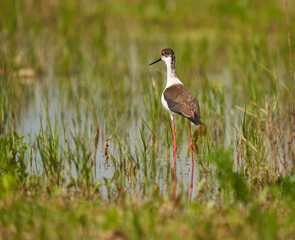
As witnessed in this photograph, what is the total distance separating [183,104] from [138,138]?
121 centimetres

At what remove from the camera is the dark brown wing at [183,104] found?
16.6 feet

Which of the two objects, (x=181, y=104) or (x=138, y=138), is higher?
(x=181, y=104)

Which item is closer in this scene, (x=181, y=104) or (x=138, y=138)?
(x=181, y=104)

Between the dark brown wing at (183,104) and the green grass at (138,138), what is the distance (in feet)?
0.89

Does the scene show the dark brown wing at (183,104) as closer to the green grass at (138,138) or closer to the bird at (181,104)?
the bird at (181,104)

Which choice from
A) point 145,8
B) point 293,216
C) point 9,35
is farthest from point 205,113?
point 145,8

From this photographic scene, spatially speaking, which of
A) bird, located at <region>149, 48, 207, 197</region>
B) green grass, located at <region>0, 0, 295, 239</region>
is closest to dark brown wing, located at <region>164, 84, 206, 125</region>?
bird, located at <region>149, 48, 207, 197</region>

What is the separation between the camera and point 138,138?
6.22 meters

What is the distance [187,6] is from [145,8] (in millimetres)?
1161

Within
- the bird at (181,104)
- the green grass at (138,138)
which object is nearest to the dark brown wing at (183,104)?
the bird at (181,104)

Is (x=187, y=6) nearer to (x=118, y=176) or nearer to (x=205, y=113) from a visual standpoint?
(x=205, y=113)

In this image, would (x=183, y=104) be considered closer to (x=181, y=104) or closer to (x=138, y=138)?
(x=181, y=104)

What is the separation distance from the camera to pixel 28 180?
4.17m

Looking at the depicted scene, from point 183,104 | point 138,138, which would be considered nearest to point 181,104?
point 183,104
